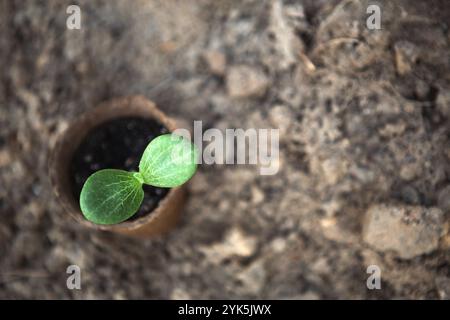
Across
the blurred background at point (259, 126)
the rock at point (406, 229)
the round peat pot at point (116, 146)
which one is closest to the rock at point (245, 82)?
the blurred background at point (259, 126)

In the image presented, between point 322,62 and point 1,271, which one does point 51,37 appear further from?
point 322,62

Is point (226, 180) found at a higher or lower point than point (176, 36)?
lower

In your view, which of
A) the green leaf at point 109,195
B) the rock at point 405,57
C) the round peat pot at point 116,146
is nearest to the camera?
the green leaf at point 109,195

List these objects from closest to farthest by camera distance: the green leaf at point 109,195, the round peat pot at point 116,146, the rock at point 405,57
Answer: the green leaf at point 109,195, the round peat pot at point 116,146, the rock at point 405,57

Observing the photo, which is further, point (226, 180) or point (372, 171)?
point (226, 180)

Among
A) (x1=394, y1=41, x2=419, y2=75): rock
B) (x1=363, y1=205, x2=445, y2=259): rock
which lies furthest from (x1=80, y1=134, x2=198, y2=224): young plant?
(x1=394, y1=41, x2=419, y2=75): rock

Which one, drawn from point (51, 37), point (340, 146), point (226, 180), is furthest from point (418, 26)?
point (51, 37)

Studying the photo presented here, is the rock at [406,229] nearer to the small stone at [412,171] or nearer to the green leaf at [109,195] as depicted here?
the small stone at [412,171]

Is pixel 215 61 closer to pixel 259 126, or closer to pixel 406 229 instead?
pixel 259 126
